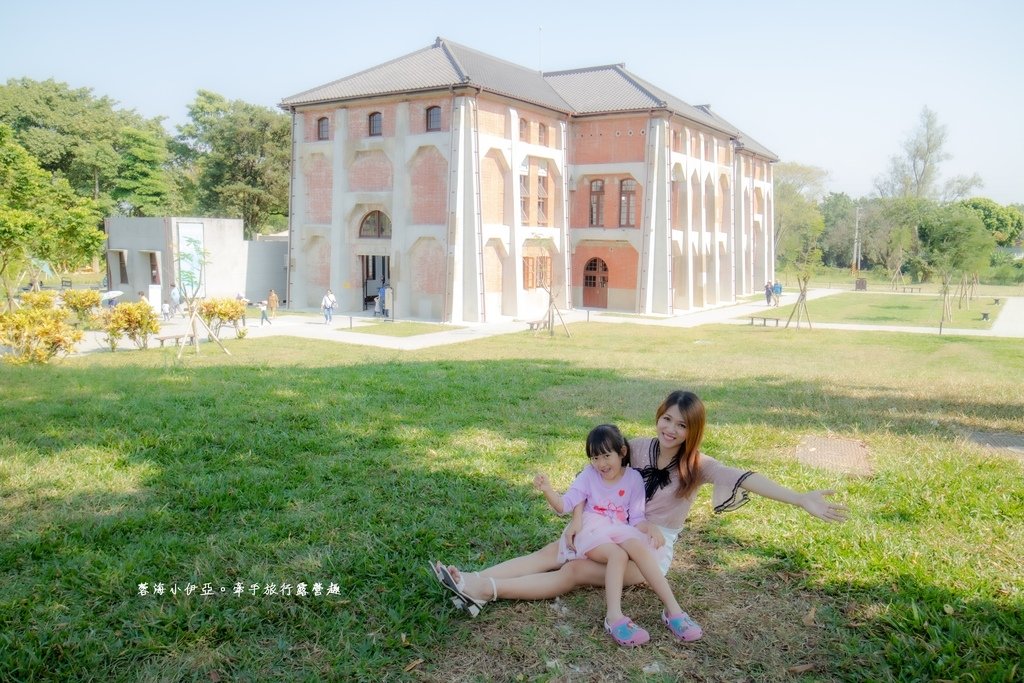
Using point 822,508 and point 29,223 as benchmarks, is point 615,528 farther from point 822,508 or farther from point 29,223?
point 29,223

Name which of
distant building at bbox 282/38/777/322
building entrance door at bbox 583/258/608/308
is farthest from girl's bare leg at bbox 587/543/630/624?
building entrance door at bbox 583/258/608/308

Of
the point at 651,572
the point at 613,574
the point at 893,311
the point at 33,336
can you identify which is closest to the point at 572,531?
the point at 613,574

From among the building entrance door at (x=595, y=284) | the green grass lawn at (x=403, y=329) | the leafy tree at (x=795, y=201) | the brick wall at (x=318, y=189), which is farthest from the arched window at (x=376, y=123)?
the leafy tree at (x=795, y=201)

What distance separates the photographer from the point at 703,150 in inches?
1511

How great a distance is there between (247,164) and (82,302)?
88.6 feet

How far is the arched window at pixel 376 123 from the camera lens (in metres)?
30.2

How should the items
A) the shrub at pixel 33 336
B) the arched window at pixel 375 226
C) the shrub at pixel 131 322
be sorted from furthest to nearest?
the arched window at pixel 375 226 → the shrub at pixel 131 322 → the shrub at pixel 33 336

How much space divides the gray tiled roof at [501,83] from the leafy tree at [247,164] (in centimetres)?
1673

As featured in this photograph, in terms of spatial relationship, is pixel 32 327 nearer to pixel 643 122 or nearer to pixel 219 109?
pixel 643 122

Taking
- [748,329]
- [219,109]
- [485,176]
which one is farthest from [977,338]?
[219,109]

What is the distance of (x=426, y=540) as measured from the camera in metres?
5.60

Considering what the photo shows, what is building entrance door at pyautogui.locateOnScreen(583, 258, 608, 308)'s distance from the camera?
3594 cm

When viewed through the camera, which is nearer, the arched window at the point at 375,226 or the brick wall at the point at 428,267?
the brick wall at the point at 428,267

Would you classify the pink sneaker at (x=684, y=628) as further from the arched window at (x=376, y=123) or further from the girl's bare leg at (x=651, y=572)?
the arched window at (x=376, y=123)
